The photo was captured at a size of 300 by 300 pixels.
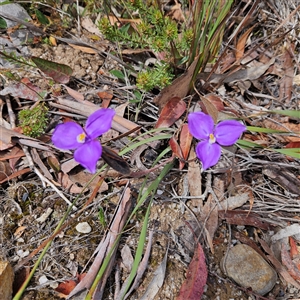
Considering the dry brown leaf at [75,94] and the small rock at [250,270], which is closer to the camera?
the small rock at [250,270]

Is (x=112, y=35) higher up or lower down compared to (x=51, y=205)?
higher up

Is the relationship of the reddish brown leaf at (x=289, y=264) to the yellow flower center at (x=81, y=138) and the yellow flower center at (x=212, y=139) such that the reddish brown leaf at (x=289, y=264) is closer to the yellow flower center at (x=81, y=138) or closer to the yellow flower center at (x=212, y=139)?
the yellow flower center at (x=212, y=139)

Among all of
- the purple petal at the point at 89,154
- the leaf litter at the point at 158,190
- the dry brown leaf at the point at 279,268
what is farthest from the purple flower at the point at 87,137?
the dry brown leaf at the point at 279,268

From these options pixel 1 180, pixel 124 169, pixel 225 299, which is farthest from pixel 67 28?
pixel 225 299

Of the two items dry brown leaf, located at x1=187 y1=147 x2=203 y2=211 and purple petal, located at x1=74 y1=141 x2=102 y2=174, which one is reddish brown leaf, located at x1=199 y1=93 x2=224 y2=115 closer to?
dry brown leaf, located at x1=187 y1=147 x2=203 y2=211

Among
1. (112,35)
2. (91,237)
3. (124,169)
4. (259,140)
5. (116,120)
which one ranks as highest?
(112,35)

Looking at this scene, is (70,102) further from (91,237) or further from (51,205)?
(91,237)
